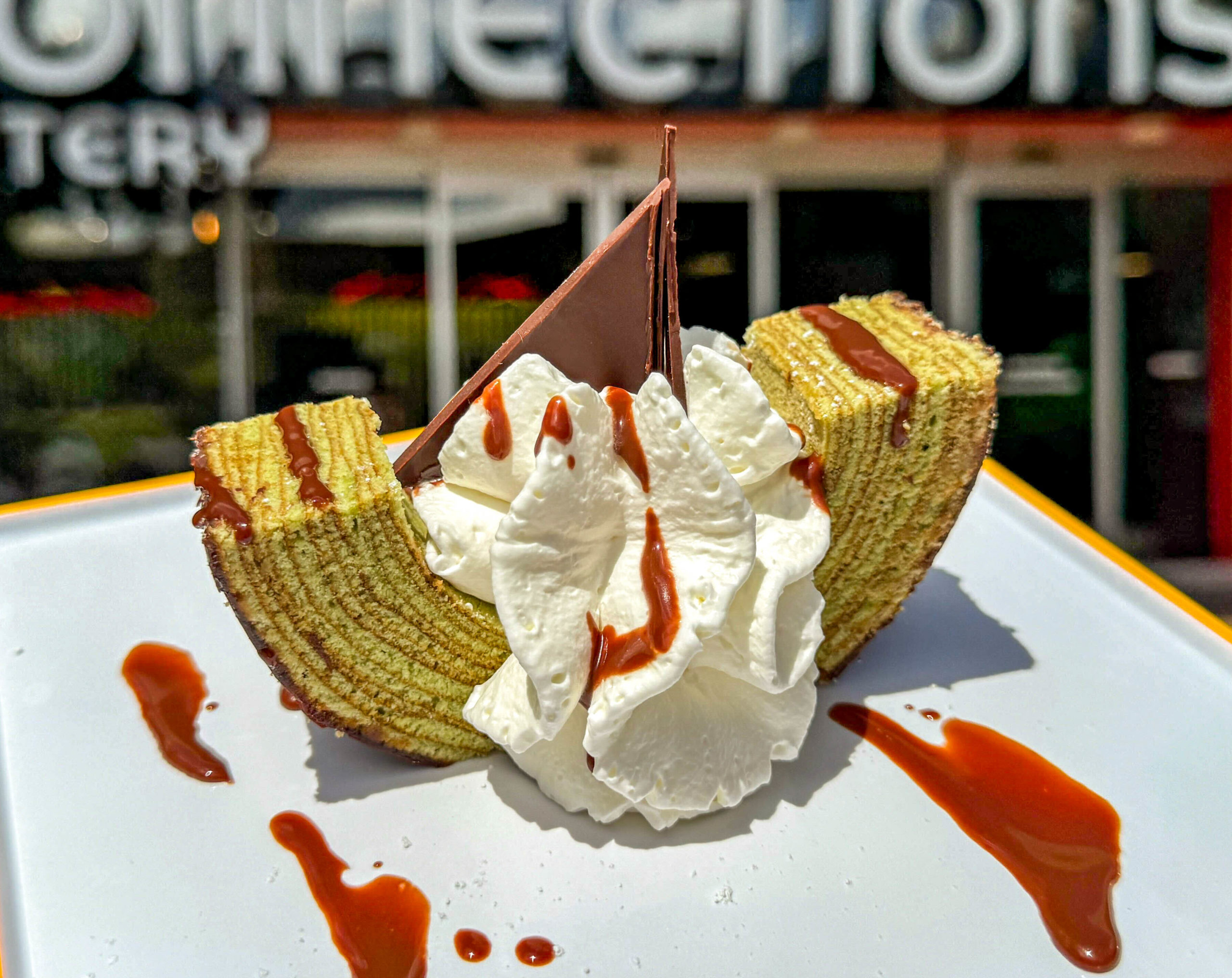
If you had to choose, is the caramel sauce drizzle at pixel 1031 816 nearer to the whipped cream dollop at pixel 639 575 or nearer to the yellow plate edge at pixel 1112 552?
the whipped cream dollop at pixel 639 575

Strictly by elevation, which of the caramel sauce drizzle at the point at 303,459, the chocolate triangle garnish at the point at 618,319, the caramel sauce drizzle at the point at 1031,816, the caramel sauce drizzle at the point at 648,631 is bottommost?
the caramel sauce drizzle at the point at 1031,816

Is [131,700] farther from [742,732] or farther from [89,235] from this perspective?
[89,235]

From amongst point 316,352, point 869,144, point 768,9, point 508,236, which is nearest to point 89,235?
point 316,352

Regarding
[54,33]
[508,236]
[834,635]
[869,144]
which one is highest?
[54,33]

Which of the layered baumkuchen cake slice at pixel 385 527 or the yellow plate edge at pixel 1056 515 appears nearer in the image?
the layered baumkuchen cake slice at pixel 385 527

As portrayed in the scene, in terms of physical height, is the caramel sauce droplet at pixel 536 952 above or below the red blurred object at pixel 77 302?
below

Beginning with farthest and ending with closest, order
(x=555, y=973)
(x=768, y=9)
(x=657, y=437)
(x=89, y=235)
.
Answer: (x=89, y=235) → (x=768, y=9) → (x=657, y=437) → (x=555, y=973)

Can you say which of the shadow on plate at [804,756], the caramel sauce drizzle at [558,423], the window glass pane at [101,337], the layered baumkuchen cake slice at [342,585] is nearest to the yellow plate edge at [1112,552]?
the shadow on plate at [804,756]
